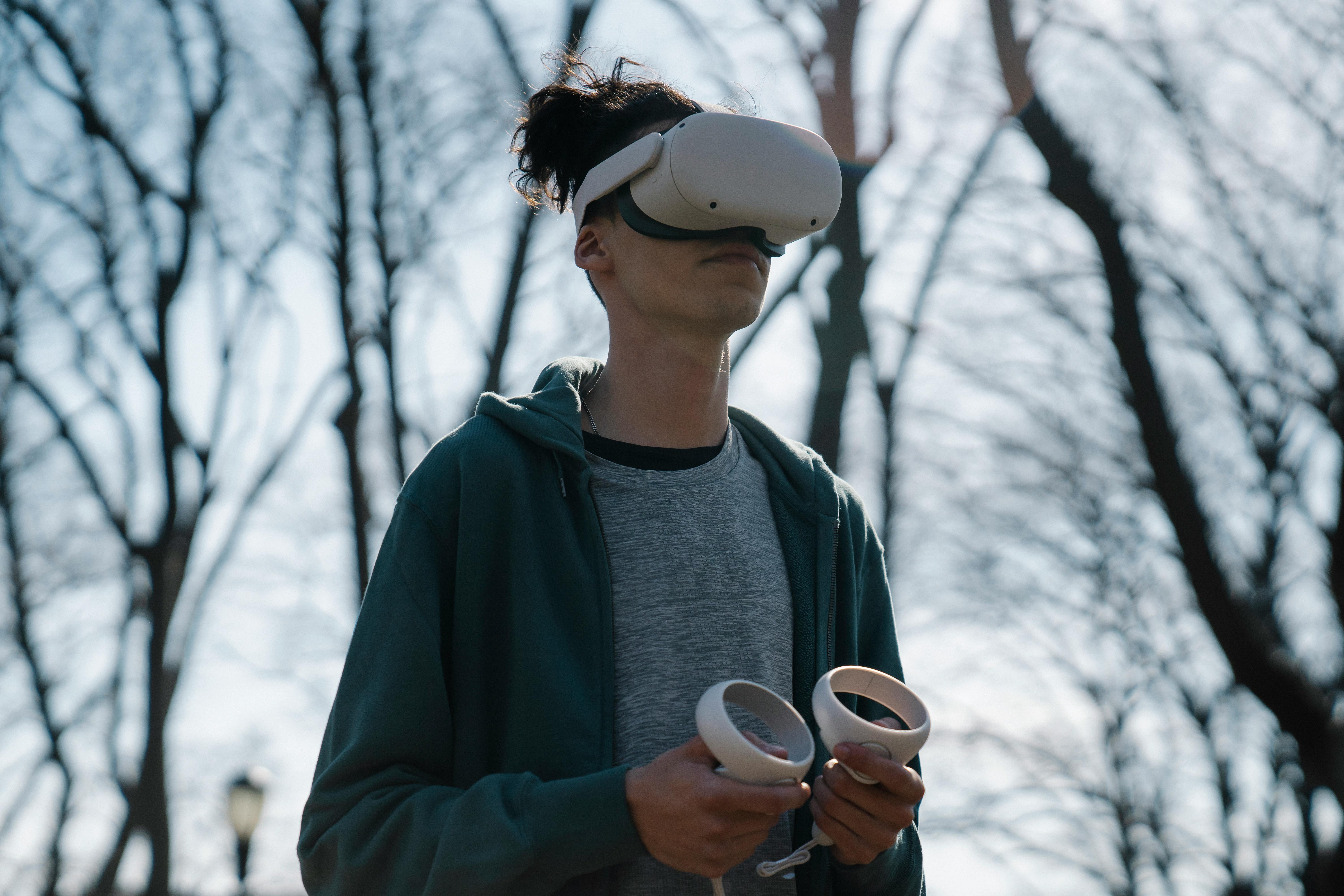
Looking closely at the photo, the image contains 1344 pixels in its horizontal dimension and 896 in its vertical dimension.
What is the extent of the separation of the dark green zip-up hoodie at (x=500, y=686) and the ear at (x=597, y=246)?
262mm

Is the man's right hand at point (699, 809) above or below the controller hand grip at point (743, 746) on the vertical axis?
below

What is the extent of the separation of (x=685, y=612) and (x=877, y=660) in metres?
0.46

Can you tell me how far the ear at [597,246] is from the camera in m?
1.99

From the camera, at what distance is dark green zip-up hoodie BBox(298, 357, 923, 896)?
53.3 inches

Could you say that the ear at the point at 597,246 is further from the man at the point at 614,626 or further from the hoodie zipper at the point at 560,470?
the hoodie zipper at the point at 560,470

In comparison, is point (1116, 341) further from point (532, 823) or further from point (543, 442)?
point (532, 823)

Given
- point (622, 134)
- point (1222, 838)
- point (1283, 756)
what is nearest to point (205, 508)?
point (622, 134)

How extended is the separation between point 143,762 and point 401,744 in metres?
9.32

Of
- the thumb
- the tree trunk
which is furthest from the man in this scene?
the tree trunk

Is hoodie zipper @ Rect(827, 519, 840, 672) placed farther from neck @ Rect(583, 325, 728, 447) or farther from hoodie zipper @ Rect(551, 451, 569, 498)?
hoodie zipper @ Rect(551, 451, 569, 498)

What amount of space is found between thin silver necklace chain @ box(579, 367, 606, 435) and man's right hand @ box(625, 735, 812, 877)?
0.75 m

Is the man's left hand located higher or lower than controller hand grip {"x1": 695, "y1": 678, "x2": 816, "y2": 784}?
lower

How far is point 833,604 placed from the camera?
72.5 inches

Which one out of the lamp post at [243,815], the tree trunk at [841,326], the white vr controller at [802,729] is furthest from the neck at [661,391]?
the lamp post at [243,815]
